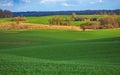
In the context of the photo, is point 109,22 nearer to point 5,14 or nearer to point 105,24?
point 105,24

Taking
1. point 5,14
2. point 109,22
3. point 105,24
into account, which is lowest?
point 5,14

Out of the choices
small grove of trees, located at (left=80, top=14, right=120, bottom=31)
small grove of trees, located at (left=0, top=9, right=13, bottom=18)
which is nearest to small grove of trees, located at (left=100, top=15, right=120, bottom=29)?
small grove of trees, located at (left=80, top=14, right=120, bottom=31)

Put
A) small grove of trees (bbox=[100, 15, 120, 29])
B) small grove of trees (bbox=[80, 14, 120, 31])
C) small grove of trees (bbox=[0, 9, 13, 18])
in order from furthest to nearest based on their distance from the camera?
small grove of trees (bbox=[0, 9, 13, 18]) → small grove of trees (bbox=[100, 15, 120, 29]) → small grove of trees (bbox=[80, 14, 120, 31])

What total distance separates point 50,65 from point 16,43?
24539 mm

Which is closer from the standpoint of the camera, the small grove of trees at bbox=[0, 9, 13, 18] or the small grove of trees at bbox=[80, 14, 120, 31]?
the small grove of trees at bbox=[80, 14, 120, 31]

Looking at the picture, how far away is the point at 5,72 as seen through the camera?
12992 millimetres

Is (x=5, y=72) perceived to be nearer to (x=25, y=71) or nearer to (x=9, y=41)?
(x=25, y=71)

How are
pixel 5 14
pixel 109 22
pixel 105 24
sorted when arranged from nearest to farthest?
pixel 105 24 → pixel 109 22 → pixel 5 14

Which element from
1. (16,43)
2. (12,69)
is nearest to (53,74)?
(12,69)

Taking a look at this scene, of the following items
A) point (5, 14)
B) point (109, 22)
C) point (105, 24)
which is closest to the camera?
point (105, 24)

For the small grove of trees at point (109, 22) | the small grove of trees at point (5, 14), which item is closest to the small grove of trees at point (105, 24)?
the small grove of trees at point (109, 22)

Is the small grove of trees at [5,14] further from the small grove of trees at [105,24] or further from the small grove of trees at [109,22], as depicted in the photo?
the small grove of trees at [109,22]

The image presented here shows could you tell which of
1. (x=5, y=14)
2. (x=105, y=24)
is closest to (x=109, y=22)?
(x=105, y=24)

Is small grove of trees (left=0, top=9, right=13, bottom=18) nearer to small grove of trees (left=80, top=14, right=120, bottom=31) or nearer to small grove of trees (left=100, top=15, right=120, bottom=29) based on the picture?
small grove of trees (left=80, top=14, right=120, bottom=31)
